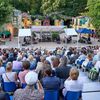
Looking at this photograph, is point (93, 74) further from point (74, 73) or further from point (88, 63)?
point (74, 73)

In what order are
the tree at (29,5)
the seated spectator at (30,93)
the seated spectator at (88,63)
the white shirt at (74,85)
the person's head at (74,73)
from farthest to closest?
the tree at (29,5), the seated spectator at (88,63), the white shirt at (74,85), the person's head at (74,73), the seated spectator at (30,93)

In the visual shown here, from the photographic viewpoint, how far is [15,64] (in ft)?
44.0

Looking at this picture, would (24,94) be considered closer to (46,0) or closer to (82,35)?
(82,35)

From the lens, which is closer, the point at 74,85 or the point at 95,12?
the point at 74,85

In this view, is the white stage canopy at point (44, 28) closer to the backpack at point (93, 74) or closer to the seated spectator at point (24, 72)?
the backpack at point (93, 74)

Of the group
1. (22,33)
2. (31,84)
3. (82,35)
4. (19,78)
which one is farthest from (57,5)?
(31,84)

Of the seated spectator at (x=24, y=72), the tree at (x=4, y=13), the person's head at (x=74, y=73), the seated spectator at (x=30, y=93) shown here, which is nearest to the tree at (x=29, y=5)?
the tree at (x=4, y=13)

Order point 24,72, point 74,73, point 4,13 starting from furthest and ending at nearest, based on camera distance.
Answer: point 4,13, point 24,72, point 74,73

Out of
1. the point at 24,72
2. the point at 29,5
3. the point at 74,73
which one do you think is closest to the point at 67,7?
the point at 29,5

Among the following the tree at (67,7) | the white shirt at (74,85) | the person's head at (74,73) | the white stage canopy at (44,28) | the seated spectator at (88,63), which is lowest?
the white stage canopy at (44,28)

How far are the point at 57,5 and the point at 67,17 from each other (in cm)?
257

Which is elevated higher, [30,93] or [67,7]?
[67,7]

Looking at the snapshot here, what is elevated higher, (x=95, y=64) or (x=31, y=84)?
(x=31, y=84)

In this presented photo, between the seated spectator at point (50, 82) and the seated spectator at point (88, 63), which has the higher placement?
the seated spectator at point (50, 82)
